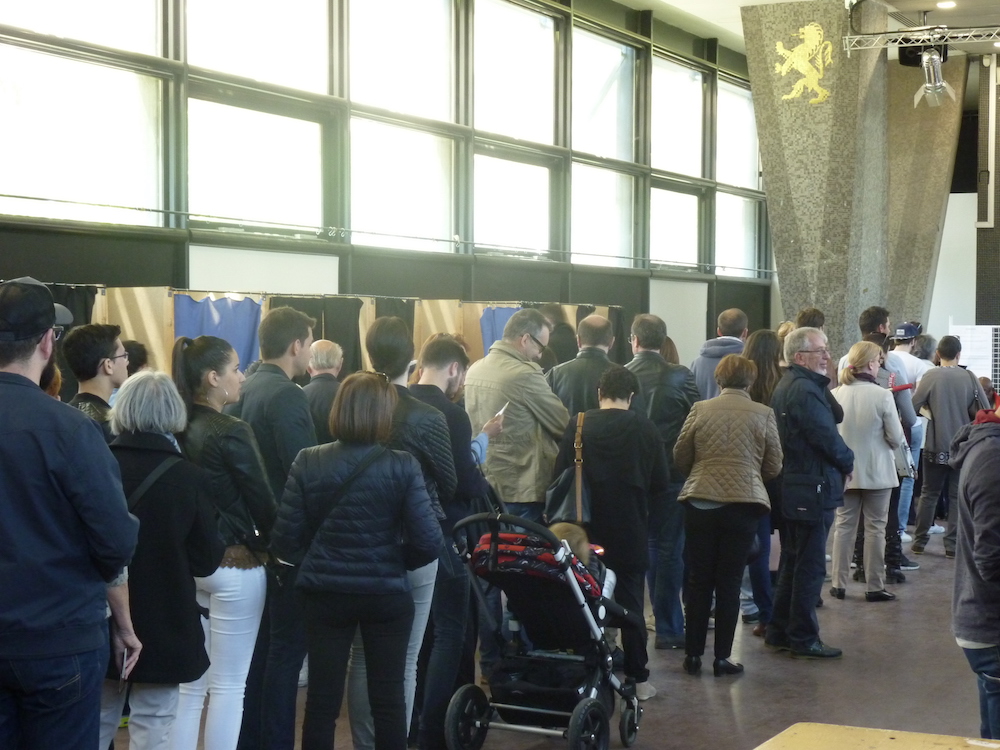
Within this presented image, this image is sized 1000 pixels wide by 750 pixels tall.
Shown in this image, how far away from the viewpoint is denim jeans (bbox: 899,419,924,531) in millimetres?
7145

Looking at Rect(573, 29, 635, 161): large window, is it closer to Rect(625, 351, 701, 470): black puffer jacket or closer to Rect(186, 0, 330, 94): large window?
Rect(186, 0, 330, 94): large window

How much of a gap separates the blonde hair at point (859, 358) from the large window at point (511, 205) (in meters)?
A: 4.40

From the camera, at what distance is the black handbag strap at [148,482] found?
282 centimetres

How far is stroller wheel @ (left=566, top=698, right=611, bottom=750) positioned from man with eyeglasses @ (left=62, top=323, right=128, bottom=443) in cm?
173

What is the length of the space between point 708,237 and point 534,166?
322cm

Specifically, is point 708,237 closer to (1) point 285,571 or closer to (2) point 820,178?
(2) point 820,178

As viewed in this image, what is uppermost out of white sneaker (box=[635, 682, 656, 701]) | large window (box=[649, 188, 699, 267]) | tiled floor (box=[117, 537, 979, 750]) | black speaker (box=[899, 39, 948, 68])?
black speaker (box=[899, 39, 948, 68])

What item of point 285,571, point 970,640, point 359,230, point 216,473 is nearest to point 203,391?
point 216,473

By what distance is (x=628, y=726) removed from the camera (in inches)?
156

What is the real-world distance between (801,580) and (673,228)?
310 inches

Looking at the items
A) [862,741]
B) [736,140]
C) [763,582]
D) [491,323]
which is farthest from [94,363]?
[736,140]

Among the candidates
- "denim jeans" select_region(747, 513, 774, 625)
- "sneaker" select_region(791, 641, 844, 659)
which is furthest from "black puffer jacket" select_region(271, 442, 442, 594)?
"denim jeans" select_region(747, 513, 774, 625)

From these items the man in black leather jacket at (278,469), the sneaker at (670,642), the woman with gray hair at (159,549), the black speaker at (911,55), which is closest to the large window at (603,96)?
the black speaker at (911,55)

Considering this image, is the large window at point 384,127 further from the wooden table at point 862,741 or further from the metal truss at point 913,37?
the wooden table at point 862,741
